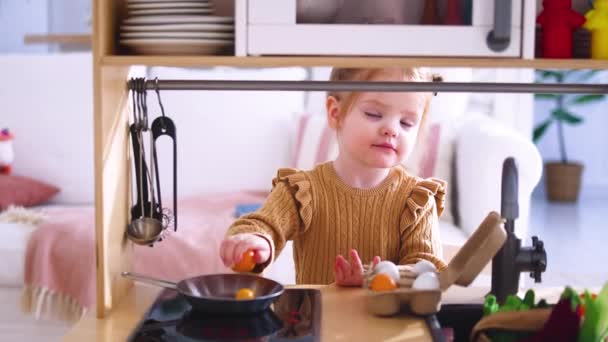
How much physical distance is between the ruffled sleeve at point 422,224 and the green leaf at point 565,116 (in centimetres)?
484

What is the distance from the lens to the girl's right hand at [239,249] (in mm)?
1399

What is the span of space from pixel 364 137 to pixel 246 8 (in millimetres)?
386

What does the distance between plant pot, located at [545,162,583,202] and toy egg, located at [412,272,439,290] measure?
205 inches

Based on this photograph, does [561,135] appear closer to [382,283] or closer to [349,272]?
[349,272]

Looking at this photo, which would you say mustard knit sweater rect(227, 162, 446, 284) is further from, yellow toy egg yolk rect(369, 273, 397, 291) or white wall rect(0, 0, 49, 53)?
white wall rect(0, 0, 49, 53)

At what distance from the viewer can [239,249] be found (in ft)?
4.59

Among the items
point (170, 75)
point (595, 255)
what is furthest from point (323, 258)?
point (595, 255)

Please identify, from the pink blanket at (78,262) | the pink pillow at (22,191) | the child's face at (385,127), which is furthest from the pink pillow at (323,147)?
the child's face at (385,127)

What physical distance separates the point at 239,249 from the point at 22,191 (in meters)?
2.21

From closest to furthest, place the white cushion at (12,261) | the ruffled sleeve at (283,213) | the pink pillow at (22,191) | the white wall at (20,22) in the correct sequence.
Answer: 1. the ruffled sleeve at (283,213)
2. the white cushion at (12,261)
3. the pink pillow at (22,191)
4. the white wall at (20,22)

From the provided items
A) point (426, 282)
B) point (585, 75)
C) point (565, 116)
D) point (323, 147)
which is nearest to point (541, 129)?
point (565, 116)

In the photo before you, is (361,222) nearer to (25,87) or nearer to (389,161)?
(389,161)

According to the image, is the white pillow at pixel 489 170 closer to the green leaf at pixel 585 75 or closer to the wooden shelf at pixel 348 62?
the wooden shelf at pixel 348 62

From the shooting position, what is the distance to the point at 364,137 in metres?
1.54
